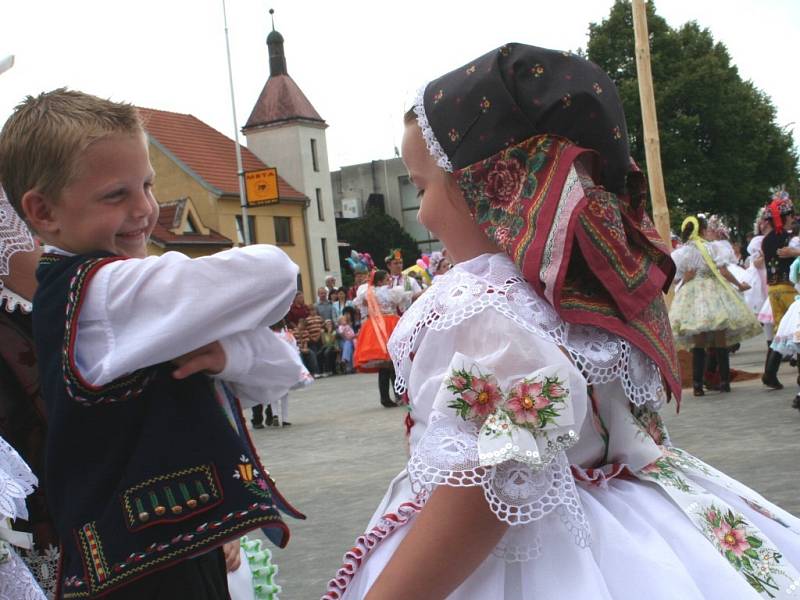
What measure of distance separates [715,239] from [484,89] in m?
10.9

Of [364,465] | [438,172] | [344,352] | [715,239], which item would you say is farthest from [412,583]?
[344,352]

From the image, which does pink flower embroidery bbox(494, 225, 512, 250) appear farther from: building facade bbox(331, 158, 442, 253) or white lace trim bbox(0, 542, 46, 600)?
building facade bbox(331, 158, 442, 253)

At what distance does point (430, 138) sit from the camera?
1833 millimetres

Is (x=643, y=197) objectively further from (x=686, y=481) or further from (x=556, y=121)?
(x=686, y=481)

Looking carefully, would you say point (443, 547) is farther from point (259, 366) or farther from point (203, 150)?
point (203, 150)

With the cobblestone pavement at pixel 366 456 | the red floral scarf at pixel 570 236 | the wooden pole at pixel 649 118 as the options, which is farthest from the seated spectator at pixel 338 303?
the red floral scarf at pixel 570 236

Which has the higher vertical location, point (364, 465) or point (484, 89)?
point (484, 89)

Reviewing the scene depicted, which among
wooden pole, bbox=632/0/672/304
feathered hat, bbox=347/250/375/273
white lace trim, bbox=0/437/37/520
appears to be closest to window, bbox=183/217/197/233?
feathered hat, bbox=347/250/375/273

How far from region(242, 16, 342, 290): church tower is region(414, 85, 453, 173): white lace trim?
1858 inches

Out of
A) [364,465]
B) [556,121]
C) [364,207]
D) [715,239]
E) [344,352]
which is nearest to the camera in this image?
[556,121]

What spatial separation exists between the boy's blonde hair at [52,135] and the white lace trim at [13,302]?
25.8 inches

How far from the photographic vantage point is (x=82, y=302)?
177 cm

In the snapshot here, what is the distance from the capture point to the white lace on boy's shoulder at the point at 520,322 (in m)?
1.66

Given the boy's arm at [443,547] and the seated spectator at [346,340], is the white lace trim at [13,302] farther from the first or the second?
the seated spectator at [346,340]
